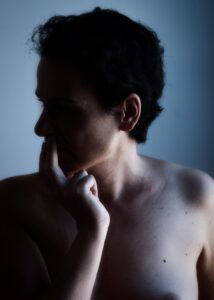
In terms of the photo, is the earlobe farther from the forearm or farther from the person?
the forearm

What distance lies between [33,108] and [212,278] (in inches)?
28.8

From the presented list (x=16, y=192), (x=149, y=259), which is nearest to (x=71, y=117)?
(x=16, y=192)

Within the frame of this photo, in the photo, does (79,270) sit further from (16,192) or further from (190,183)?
(190,183)

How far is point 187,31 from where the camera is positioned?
4.93ft

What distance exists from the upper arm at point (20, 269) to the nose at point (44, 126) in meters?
0.26

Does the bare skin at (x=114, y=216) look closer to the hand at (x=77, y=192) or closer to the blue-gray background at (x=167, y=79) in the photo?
the hand at (x=77, y=192)

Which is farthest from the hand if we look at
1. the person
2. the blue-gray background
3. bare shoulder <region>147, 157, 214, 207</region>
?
the blue-gray background

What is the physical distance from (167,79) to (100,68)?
0.69m

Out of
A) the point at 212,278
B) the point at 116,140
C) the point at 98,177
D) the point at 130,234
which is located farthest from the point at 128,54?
the point at 212,278

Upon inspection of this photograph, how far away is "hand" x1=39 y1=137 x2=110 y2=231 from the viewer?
34.0 inches

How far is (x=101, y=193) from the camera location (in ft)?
3.42

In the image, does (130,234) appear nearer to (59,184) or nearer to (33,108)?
(59,184)

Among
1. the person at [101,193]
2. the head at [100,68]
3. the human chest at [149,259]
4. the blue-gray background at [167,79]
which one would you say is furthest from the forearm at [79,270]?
the blue-gray background at [167,79]

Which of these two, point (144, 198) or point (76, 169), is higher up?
point (76, 169)
